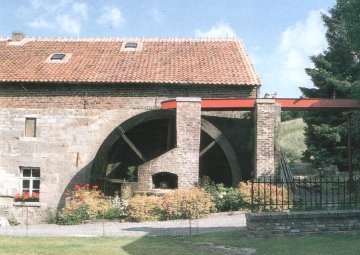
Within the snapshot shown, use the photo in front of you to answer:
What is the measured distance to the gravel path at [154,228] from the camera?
11.2m

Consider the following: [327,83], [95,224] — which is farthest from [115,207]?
[327,83]

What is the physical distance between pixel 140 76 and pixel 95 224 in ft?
20.3

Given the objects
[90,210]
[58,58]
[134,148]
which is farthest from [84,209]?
[58,58]

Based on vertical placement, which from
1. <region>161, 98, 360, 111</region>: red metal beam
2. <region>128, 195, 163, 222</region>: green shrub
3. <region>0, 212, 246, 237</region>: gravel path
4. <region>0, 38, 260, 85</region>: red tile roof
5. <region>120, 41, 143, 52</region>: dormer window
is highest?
<region>120, 41, 143, 52</region>: dormer window

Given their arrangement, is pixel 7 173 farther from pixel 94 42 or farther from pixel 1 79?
pixel 94 42

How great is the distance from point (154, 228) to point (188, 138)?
167 inches

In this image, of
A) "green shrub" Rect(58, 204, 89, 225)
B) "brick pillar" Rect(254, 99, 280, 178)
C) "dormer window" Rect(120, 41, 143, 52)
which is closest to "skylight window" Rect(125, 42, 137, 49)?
"dormer window" Rect(120, 41, 143, 52)

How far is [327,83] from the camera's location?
20078mm

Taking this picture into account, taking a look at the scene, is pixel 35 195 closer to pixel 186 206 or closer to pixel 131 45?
pixel 186 206

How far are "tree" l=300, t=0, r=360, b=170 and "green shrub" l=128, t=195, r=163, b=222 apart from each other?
29.4 ft

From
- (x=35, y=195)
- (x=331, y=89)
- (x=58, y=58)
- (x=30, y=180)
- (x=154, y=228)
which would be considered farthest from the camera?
(x=331, y=89)

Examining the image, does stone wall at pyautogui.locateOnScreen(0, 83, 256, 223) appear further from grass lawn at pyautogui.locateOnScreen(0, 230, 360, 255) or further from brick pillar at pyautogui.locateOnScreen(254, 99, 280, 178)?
grass lawn at pyautogui.locateOnScreen(0, 230, 360, 255)

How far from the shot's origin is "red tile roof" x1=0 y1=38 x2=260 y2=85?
687 inches

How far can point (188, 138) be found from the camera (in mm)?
15352
